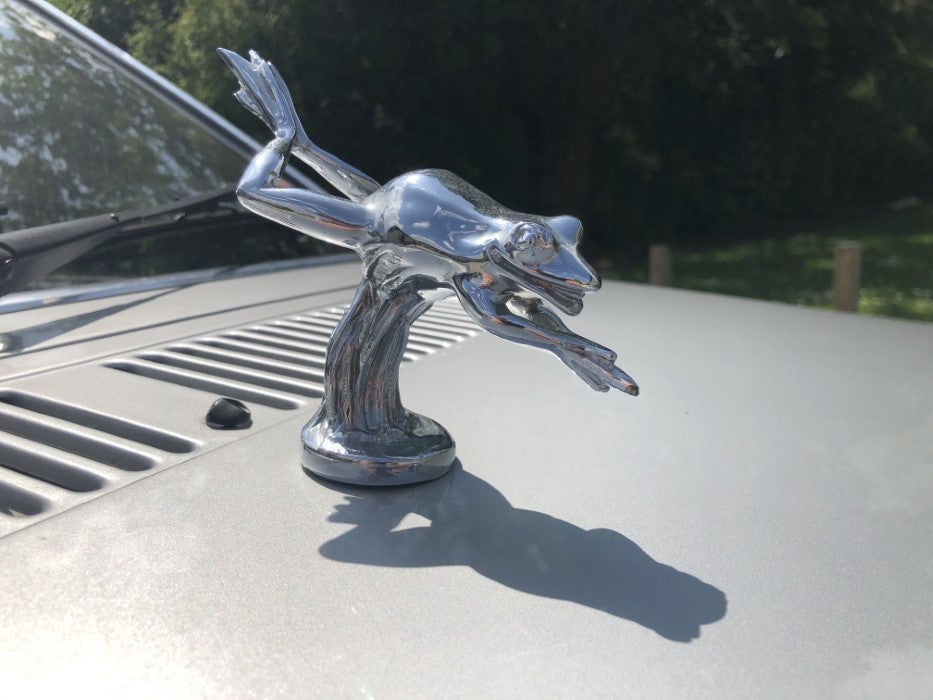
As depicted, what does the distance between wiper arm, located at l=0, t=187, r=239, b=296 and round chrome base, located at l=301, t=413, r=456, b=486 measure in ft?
3.08

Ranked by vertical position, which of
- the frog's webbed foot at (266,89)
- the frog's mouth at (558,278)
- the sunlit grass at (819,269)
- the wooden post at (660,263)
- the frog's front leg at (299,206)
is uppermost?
the frog's webbed foot at (266,89)

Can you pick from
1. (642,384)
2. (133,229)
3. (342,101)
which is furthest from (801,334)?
(342,101)

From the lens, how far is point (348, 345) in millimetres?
1139

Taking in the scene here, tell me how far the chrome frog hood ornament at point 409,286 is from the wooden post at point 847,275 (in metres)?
6.67

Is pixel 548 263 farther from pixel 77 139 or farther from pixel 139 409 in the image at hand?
pixel 77 139

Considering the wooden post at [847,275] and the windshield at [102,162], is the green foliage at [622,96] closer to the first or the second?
the windshield at [102,162]

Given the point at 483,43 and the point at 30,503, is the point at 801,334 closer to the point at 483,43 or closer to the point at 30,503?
the point at 30,503

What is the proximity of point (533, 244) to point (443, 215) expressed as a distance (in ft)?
0.46

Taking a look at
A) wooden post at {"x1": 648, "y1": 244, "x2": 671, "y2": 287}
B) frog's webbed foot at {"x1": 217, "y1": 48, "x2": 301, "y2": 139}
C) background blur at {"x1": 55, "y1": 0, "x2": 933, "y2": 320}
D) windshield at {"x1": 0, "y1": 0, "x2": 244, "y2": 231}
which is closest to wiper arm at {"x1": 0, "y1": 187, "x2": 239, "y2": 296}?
windshield at {"x1": 0, "y1": 0, "x2": 244, "y2": 231}

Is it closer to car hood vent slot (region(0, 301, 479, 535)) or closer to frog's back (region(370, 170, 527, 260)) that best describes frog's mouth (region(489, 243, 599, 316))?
frog's back (region(370, 170, 527, 260))

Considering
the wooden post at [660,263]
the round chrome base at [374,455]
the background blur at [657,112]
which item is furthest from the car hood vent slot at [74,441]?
the wooden post at [660,263]

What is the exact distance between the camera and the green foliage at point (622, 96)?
1116 cm

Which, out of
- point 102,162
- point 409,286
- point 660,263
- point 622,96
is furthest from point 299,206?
point 622,96

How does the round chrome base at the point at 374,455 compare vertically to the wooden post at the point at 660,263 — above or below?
above
